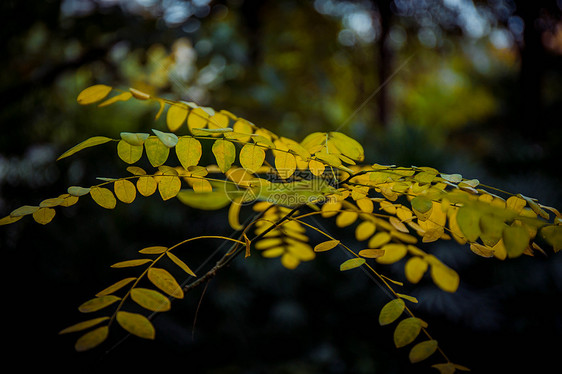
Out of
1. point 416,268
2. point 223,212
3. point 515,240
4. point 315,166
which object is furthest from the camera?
point 223,212

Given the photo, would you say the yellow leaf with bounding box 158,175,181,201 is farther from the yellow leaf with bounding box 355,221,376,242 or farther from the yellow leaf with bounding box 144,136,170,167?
the yellow leaf with bounding box 355,221,376,242

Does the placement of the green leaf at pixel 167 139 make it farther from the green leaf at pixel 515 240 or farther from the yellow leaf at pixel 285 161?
the green leaf at pixel 515 240

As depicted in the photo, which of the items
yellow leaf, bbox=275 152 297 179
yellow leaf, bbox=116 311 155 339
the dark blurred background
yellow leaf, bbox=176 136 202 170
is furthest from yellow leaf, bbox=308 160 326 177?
the dark blurred background

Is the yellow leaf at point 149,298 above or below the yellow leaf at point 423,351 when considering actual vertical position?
above

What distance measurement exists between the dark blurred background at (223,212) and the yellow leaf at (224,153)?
0.36m

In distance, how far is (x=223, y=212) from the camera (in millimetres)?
1353

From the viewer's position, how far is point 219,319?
4.01 ft

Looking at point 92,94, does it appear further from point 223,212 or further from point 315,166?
point 223,212

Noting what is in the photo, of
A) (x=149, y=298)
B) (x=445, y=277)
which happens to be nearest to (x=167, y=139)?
(x=149, y=298)

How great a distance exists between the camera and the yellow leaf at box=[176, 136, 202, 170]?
1.26 feet

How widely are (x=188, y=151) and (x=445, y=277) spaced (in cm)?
38

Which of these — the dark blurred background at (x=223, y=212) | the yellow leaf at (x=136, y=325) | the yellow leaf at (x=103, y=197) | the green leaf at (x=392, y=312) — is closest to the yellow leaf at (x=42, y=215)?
the yellow leaf at (x=103, y=197)

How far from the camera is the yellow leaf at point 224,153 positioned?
15.2 inches

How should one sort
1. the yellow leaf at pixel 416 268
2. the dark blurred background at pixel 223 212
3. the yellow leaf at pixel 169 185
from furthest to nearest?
the dark blurred background at pixel 223 212 < the yellow leaf at pixel 416 268 < the yellow leaf at pixel 169 185
